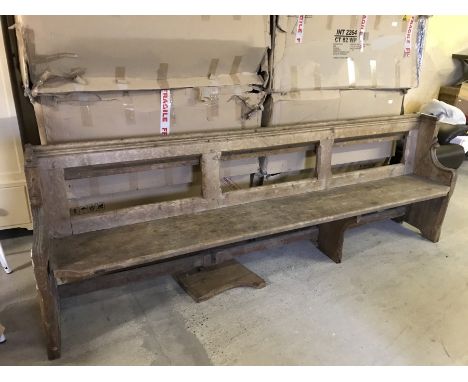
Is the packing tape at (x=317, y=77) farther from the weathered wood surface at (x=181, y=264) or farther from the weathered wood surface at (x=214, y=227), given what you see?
the weathered wood surface at (x=181, y=264)

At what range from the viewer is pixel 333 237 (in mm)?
2312

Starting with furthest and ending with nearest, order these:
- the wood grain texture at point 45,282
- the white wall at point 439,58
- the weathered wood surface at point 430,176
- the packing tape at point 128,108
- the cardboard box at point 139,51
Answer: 1. the white wall at point 439,58
2. the weathered wood surface at point 430,176
3. the packing tape at point 128,108
4. the cardboard box at point 139,51
5. the wood grain texture at point 45,282

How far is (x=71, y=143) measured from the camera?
1.71m

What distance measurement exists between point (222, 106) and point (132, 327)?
112cm

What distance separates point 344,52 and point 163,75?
1016mm

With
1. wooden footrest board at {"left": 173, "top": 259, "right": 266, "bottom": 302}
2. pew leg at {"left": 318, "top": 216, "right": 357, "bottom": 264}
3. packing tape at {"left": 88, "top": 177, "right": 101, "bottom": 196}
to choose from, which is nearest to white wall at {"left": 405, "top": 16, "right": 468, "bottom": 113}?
pew leg at {"left": 318, "top": 216, "right": 357, "bottom": 264}

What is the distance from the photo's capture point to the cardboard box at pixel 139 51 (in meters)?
1.59

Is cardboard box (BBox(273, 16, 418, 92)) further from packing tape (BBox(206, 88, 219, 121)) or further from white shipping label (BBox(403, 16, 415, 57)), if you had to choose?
packing tape (BBox(206, 88, 219, 121))

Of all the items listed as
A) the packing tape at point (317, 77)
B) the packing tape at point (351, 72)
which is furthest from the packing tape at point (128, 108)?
the packing tape at point (351, 72)

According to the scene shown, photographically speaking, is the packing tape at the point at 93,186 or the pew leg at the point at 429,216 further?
the pew leg at the point at 429,216

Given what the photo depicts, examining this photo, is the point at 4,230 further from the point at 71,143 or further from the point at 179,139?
the point at 179,139

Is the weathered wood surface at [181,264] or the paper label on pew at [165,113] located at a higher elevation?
the paper label on pew at [165,113]

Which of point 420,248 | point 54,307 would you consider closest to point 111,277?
point 54,307

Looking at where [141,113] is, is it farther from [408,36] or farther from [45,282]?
[408,36]
